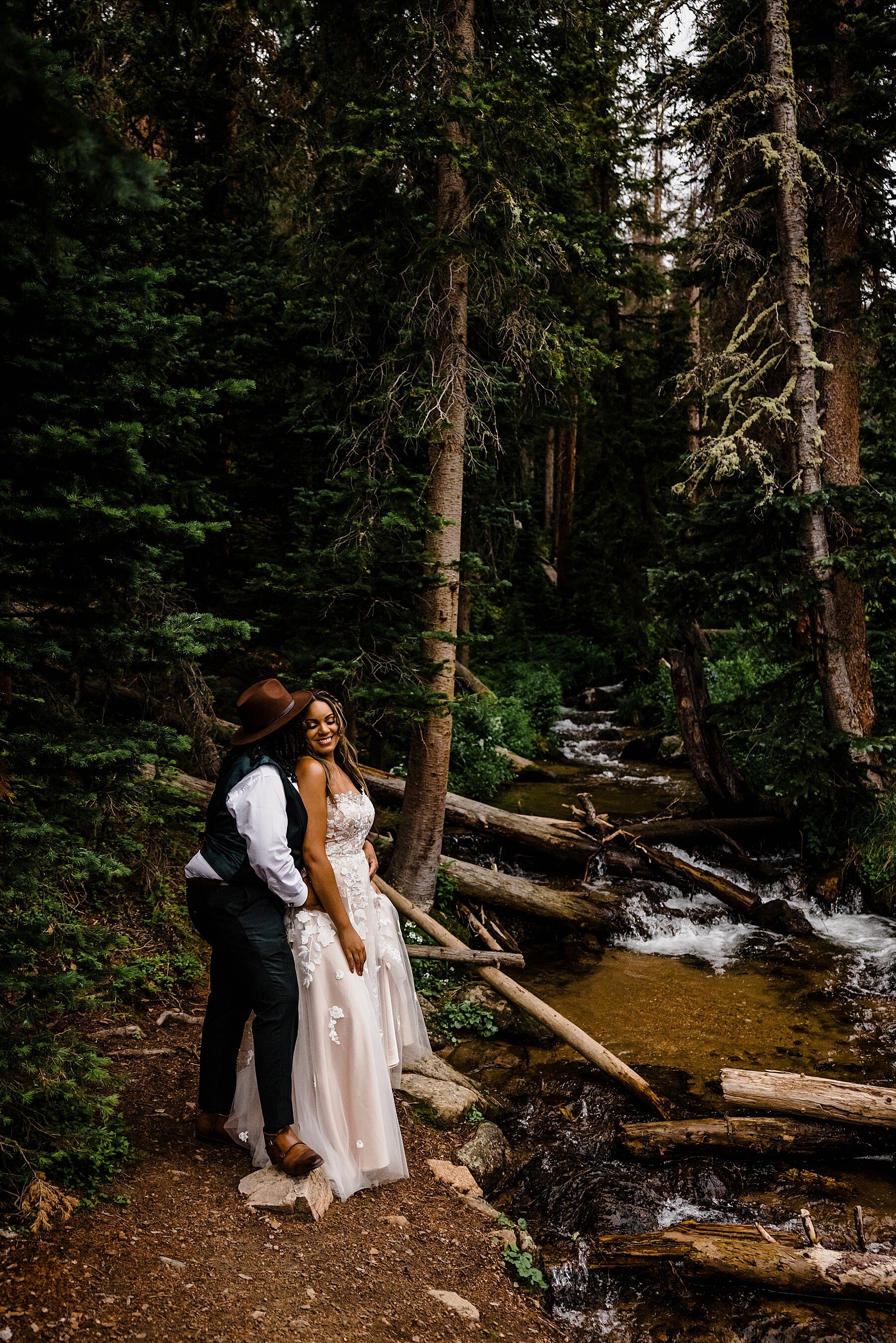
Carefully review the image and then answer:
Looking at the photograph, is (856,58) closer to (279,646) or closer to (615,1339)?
(279,646)

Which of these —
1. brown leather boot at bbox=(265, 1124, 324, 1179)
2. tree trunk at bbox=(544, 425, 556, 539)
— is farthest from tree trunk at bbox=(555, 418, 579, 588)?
brown leather boot at bbox=(265, 1124, 324, 1179)

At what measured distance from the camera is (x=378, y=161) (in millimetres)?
7266

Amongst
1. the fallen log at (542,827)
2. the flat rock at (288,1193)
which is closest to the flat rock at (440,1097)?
the flat rock at (288,1193)

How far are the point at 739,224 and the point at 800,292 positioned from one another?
1.68m

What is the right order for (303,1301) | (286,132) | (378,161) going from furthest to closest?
(286,132) → (378,161) → (303,1301)

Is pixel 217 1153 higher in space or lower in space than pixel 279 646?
lower

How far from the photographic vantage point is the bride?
166 inches

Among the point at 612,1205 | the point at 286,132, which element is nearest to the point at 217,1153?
the point at 612,1205

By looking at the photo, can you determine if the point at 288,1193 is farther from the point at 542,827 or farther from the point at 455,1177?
the point at 542,827

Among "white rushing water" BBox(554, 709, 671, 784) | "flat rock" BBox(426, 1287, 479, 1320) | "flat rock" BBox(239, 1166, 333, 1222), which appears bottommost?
"flat rock" BBox(426, 1287, 479, 1320)

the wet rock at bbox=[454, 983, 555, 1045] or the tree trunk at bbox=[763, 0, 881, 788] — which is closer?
the wet rock at bbox=[454, 983, 555, 1045]

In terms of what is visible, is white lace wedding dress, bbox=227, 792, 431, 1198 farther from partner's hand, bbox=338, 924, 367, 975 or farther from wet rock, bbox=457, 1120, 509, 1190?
wet rock, bbox=457, 1120, 509, 1190

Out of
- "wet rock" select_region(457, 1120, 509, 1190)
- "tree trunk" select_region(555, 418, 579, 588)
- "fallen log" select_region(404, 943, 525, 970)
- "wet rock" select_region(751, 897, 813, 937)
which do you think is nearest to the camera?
"wet rock" select_region(457, 1120, 509, 1190)

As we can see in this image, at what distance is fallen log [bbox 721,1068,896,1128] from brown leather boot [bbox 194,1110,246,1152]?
3434 millimetres
